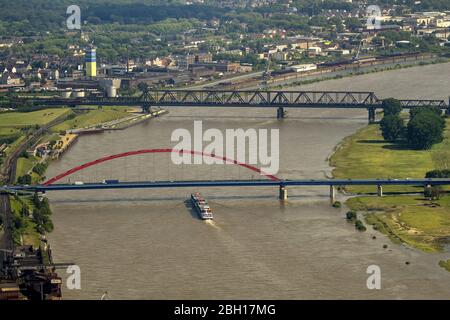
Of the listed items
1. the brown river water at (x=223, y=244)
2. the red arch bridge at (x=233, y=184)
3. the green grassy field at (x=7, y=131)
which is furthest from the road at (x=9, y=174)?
the red arch bridge at (x=233, y=184)

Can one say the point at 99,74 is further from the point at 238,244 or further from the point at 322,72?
the point at 238,244

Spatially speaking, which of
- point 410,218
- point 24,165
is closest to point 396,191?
point 410,218

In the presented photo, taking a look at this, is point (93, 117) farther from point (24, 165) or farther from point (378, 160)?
point (378, 160)

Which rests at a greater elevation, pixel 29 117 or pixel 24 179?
pixel 29 117

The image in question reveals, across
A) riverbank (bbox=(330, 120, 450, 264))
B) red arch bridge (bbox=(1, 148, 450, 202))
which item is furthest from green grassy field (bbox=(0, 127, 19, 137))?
red arch bridge (bbox=(1, 148, 450, 202))
